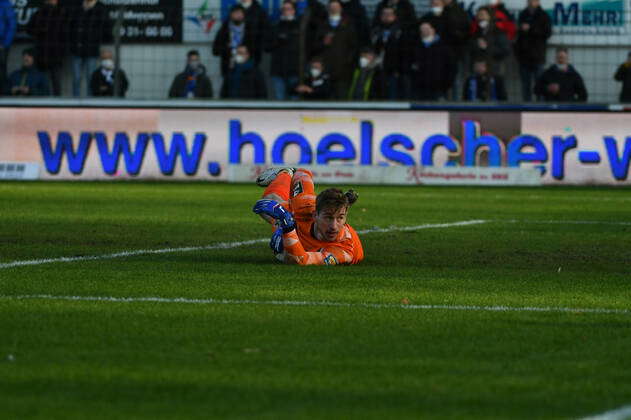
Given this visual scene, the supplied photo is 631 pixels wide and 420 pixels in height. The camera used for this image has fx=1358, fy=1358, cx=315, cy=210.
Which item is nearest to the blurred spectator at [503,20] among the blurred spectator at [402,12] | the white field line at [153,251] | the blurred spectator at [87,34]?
the blurred spectator at [402,12]

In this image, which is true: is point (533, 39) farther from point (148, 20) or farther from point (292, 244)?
point (292, 244)

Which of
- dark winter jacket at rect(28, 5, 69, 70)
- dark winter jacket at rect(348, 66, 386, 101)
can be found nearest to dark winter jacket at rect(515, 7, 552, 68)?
dark winter jacket at rect(348, 66, 386, 101)

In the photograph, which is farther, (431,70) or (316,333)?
(431,70)

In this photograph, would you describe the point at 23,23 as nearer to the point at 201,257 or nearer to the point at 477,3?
the point at 477,3

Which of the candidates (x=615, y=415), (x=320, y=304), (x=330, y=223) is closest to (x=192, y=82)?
(x=330, y=223)

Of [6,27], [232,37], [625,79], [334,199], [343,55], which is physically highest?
[6,27]

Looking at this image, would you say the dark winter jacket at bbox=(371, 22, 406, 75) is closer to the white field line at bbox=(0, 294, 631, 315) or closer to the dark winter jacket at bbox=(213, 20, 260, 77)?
the dark winter jacket at bbox=(213, 20, 260, 77)

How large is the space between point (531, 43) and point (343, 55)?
10.8ft

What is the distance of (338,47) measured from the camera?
23.5 meters

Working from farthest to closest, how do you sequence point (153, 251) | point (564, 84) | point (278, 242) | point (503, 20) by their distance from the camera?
point (503, 20), point (564, 84), point (153, 251), point (278, 242)

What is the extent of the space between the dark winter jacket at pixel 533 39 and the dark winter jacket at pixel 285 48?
12.6 feet

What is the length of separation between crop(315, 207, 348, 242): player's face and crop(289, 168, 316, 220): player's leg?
0.16 meters

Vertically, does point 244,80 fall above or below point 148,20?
below

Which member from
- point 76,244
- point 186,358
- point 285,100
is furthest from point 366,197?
point 186,358
